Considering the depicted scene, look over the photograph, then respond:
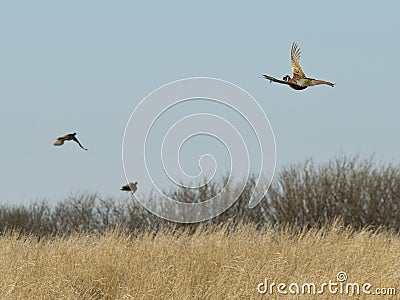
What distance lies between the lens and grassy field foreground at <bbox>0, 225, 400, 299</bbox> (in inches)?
301

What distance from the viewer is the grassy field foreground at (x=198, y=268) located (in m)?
7.63

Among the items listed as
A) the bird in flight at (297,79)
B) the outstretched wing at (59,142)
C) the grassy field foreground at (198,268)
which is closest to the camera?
the bird in flight at (297,79)

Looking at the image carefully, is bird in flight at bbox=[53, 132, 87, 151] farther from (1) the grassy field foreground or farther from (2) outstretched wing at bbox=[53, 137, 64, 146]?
(1) the grassy field foreground

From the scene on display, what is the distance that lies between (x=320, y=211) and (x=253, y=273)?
959 centimetres

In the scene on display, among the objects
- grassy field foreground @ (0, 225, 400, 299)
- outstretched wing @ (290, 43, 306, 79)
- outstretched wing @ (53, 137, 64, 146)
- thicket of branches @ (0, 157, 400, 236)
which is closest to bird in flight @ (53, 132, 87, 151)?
outstretched wing @ (53, 137, 64, 146)

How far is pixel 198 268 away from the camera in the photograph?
8.50m

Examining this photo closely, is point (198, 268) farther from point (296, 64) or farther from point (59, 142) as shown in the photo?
point (296, 64)

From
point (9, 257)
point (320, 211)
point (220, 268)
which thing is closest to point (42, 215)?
point (320, 211)

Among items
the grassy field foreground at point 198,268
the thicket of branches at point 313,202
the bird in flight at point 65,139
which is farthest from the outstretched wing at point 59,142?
the thicket of branches at point 313,202

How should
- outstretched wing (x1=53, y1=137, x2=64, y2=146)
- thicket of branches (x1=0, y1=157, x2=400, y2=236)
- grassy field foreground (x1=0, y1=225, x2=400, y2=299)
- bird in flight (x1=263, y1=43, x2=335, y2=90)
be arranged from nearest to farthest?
bird in flight (x1=263, y1=43, x2=335, y2=90) < grassy field foreground (x1=0, y1=225, x2=400, y2=299) < outstretched wing (x1=53, y1=137, x2=64, y2=146) < thicket of branches (x1=0, y1=157, x2=400, y2=236)

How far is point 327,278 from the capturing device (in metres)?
8.02

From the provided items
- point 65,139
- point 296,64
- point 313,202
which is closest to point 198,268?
point 65,139

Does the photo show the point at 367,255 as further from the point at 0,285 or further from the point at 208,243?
the point at 0,285

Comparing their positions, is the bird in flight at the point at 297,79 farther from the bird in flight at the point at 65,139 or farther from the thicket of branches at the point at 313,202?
the thicket of branches at the point at 313,202
